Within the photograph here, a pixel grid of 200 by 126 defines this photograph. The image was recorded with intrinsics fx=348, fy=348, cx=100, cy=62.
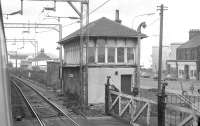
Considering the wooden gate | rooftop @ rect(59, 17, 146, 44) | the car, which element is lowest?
the car

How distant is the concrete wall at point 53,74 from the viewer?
3719 cm

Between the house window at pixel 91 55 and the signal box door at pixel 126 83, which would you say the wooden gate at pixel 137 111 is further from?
the house window at pixel 91 55

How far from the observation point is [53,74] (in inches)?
1578

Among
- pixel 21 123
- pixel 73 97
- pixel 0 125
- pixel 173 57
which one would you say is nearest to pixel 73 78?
pixel 73 97

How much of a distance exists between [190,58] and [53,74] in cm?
3382

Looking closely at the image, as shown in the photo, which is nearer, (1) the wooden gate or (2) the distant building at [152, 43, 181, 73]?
(1) the wooden gate

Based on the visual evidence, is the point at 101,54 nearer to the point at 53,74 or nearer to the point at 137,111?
the point at 137,111

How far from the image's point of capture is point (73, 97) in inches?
1020

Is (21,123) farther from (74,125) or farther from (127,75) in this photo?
(127,75)

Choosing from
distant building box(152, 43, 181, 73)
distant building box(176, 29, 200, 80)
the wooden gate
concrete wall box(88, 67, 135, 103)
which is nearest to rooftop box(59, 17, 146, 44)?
concrete wall box(88, 67, 135, 103)

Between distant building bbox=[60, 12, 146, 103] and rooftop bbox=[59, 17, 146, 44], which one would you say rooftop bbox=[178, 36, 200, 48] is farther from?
distant building bbox=[60, 12, 146, 103]

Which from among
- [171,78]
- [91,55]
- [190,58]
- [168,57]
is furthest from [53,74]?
[168,57]

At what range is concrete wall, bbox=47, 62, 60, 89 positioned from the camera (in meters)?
37.2

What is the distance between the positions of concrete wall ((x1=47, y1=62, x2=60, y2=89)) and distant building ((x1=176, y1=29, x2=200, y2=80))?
2942 cm
